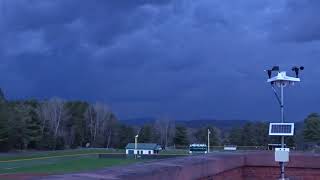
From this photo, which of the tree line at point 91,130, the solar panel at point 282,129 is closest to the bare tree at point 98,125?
the tree line at point 91,130

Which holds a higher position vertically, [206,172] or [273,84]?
[273,84]

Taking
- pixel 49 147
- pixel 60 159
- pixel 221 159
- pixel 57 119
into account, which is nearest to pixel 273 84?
pixel 221 159

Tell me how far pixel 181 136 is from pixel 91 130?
65.2 ft

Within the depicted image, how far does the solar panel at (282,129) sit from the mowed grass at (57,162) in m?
42.6

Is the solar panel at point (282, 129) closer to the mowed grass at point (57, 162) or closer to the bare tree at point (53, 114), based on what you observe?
the mowed grass at point (57, 162)

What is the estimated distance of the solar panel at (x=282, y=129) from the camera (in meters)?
11.0

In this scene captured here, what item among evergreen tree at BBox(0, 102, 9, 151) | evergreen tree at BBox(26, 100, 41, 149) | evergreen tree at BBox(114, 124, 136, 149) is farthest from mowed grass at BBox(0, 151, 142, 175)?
evergreen tree at BBox(114, 124, 136, 149)

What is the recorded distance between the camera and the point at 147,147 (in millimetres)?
94688

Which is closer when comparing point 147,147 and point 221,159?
point 221,159

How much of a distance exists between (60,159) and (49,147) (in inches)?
1071

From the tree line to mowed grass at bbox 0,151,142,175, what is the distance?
44.0 ft

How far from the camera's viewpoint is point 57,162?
2766 inches

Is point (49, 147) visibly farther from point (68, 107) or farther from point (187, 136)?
point (187, 136)

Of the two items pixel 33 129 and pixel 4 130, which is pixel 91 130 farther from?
pixel 4 130
